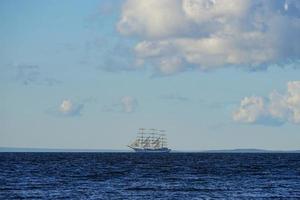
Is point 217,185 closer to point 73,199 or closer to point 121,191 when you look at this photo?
point 121,191

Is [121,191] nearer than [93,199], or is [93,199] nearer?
[93,199]

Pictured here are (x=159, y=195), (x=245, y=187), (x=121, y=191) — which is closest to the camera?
(x=159, y=195)

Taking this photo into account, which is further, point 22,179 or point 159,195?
point 22,179

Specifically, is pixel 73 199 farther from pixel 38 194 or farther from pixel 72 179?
pixel 72 179

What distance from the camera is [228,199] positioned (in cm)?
6600

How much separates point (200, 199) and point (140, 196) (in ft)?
20.2

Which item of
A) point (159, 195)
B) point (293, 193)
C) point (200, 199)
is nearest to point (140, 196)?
point (159, 195)

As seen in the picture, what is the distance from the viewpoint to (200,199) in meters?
66.1

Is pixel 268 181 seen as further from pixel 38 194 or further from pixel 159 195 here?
pixel 38 194

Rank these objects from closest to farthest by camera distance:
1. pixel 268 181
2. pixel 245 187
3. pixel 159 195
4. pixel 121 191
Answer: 1. pixel 159 195
2. pixel 121 191
3. pixel 245 187
4. pixel 268 181

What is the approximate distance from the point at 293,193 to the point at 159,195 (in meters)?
13.6

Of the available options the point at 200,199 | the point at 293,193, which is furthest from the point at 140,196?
the point at 293,193

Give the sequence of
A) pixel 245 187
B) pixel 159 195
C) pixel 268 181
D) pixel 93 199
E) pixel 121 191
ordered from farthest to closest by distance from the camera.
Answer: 1. pixel 268 181
2. pixel 245 187
3. pixel 121 191
4. pixel 159 195
5. pixel 93 199

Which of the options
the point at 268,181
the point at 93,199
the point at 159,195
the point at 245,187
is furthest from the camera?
the point at 268,181
